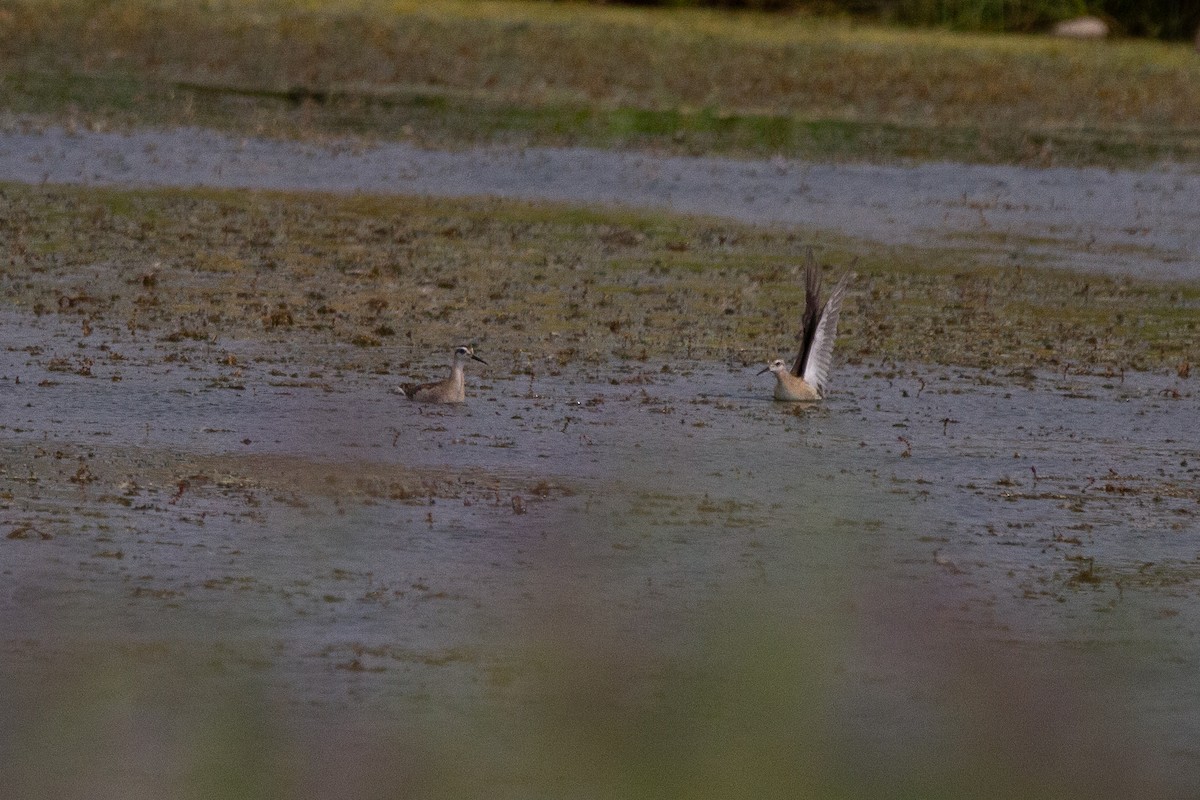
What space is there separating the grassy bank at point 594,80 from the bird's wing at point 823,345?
9402mm

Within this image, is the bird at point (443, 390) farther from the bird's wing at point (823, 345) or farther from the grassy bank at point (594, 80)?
the grassy bank at point (594, 80)

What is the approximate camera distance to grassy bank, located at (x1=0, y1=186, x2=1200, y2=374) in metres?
11.3

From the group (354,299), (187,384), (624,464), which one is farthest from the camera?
(354,299)

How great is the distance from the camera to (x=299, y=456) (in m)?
7.96

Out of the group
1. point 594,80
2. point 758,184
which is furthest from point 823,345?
point 594,80

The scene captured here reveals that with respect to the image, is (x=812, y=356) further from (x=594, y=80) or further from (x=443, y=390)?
(x=594, y=80)

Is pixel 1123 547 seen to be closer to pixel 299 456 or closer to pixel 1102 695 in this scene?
pixel 1102 695

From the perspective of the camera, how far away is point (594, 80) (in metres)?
23.5

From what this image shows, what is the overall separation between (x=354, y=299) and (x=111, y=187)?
460cm

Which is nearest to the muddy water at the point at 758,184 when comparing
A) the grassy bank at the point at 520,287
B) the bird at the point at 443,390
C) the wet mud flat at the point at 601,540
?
the grassy bank at the point at 520,287

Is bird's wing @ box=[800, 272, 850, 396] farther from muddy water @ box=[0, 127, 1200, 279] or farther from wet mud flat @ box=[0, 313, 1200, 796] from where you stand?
A: muddy water @ box=[0, 127, 1200, 279]

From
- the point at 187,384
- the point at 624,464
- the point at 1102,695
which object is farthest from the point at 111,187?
the point at 1102,695

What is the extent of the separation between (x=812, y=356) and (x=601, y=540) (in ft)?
9.98

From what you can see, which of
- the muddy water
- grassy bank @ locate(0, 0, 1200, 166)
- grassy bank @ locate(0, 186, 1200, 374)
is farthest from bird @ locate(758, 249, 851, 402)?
grassy bank @ locate(0, 0, 1200, 166)
